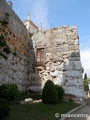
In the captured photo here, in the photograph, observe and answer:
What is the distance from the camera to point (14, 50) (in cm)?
1178

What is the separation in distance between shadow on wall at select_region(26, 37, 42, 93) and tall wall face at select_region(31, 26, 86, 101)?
9.8 inches

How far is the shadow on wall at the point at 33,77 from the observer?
13.1m

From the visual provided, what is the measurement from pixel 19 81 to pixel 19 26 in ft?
14.4

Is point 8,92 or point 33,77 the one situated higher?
point 33,77

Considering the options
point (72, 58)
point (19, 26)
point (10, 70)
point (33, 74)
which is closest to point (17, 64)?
point (10, 70)

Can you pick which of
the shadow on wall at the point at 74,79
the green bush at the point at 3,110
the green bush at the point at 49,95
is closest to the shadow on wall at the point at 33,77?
the shadow on wall at the point at 74,79

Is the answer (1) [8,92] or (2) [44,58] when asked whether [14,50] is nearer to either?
(2) [44,58]

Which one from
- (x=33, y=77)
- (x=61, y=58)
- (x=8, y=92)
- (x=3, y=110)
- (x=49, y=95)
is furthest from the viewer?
(x=33, y=77)

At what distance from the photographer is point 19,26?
13.1m

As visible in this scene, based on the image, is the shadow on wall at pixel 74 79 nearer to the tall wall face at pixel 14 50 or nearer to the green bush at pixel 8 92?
the tall wall face at pixel 14 50

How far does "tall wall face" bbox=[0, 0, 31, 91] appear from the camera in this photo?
10.5m

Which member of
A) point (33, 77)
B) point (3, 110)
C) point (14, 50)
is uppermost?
point (14, 50)

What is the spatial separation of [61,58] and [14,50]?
12.5ft

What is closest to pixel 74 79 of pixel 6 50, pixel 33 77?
pixel 33 77
